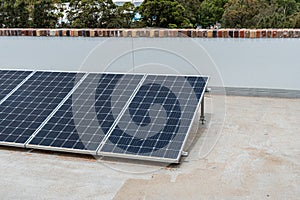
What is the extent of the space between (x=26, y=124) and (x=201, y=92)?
316 centimetres

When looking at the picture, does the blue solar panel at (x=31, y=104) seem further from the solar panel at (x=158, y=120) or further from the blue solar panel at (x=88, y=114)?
the solar panel at (x=158, y=120)

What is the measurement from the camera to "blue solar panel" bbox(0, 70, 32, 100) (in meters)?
8.15

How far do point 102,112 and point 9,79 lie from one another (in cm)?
269

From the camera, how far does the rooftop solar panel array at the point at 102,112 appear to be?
6340 millimetres

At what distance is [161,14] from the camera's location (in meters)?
21.9

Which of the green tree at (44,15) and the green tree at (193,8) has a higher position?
the green tree at (44,15)

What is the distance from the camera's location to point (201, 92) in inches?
286

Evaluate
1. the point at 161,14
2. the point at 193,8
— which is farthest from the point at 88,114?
the point at 193,8

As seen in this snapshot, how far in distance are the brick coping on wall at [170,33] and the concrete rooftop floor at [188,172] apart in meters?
2.61

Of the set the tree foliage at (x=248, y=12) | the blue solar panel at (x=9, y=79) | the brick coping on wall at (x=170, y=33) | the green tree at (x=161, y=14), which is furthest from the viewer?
the green tree at (x=161, y=14)

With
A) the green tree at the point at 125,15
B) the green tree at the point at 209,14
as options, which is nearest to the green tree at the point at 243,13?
the green tree at the point at 125,15

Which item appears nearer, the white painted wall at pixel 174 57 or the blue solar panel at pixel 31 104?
the blue solar panel at pixel 31 104

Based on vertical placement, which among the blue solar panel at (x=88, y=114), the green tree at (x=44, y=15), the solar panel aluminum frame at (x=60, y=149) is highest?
the green tree at (x=44, y=15)

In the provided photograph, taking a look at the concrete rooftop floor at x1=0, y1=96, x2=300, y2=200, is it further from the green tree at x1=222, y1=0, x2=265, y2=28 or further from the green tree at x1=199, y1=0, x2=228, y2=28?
the green tree at x1=199, y1=0, x2=228, y2=28
